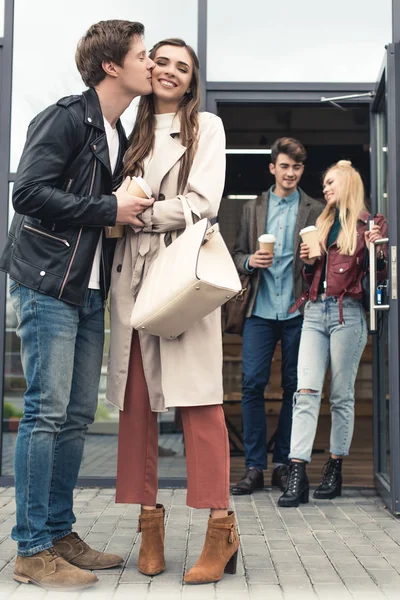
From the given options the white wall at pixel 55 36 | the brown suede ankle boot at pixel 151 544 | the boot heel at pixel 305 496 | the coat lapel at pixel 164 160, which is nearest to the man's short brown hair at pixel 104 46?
the coat lapel at pixel 164 160

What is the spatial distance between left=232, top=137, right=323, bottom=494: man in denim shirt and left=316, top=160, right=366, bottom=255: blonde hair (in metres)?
0.31

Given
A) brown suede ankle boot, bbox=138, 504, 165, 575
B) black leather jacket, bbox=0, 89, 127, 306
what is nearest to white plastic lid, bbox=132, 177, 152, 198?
black leather jacket, bbox=0, 89, 127, 306

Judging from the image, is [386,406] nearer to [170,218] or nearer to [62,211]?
[170,218]

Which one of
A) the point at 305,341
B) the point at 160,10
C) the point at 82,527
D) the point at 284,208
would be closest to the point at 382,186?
the point at 284,208

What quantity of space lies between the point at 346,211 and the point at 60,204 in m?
2.42

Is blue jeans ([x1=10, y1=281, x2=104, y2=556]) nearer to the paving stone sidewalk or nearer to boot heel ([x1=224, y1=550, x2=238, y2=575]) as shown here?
the paving stone sidewalk

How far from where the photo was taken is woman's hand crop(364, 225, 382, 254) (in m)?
4.50

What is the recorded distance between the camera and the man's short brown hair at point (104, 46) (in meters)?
3.10

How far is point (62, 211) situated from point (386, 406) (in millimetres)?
2696

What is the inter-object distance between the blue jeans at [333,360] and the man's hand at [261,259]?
374mm

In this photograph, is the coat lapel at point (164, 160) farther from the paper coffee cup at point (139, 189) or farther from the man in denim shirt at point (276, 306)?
the man in denim shirt at point (276, 306)

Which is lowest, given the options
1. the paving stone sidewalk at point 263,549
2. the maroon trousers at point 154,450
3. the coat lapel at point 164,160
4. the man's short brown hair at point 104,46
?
the paving stone sidewalk at point 263,549

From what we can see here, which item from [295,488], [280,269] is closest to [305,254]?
[280,269]

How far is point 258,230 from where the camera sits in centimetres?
534
